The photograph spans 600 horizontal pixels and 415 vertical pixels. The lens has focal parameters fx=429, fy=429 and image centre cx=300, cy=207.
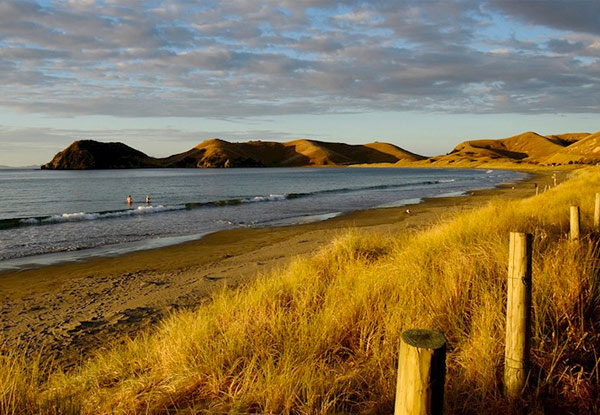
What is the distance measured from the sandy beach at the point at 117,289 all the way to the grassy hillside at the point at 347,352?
1.58 meters

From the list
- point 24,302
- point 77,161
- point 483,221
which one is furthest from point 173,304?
point 77,161

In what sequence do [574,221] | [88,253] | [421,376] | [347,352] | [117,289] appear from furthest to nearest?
[88,253]
[117,289]
[574,221]
[347,352]
[421,376]

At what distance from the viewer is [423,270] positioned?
5895mm

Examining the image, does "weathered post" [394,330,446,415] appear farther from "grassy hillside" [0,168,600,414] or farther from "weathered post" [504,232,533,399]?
"weathered post" [504,232,533,399]

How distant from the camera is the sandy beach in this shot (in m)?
6.84

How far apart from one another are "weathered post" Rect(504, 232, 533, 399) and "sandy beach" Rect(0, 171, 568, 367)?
3.84 meters

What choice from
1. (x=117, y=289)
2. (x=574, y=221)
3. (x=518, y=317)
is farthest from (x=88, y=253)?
(x=518, y=317)

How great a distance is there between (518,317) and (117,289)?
855cm

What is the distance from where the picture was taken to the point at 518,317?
3588mm

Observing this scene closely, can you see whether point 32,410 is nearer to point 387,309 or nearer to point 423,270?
point 387,309

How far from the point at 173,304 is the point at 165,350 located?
3.99 metres

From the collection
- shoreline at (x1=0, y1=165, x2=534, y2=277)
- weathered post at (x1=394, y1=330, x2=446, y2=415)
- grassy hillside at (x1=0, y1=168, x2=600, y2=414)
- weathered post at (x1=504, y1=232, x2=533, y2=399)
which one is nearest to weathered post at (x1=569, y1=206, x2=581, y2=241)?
grassy hillside at (x1=0, y1=168, x2=600, y2=414)

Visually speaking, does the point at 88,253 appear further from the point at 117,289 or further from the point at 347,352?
the point at 347,352

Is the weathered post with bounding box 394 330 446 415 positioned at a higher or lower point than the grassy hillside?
higher
